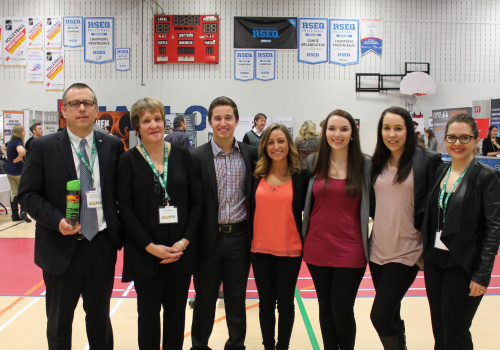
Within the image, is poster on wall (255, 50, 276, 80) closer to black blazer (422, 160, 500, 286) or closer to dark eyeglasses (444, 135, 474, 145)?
dark eyeglasses (444, 135, 474, 145)

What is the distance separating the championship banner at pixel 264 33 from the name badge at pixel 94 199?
1024cm

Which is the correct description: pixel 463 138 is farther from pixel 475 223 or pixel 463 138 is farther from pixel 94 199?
pixel 94 199

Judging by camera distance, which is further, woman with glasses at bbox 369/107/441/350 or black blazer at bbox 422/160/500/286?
woman with glasses at bbox 369/107/441/350

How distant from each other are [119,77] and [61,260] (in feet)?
34.9

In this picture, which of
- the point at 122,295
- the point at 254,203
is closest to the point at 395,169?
the point at 254,203

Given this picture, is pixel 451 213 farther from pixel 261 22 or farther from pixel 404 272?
pixel 261 22

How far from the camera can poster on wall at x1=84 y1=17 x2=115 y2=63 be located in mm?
11922

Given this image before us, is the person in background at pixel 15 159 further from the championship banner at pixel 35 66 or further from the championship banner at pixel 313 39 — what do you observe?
the championship banner at pixel 313 39

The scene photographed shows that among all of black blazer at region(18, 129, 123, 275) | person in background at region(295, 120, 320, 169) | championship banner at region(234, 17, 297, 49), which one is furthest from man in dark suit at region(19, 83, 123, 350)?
championship banner at region(234, 17, 297, 49)

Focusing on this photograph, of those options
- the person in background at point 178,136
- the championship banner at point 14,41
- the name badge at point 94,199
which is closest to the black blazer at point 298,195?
the name badge at point 94,199

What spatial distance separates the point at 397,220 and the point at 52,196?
197cm

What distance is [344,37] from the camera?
1200cm

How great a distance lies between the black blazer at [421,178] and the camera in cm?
246

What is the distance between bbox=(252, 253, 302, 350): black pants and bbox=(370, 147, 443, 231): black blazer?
783mm
